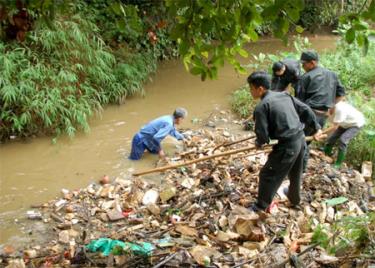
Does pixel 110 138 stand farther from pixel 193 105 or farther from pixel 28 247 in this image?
pixel 28 247

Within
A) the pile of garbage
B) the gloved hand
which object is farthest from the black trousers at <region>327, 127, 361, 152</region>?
the gloved hand

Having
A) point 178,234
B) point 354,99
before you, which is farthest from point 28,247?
point 354,99

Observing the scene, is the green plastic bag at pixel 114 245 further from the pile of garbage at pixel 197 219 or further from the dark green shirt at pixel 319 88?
the dark green shirt at pixel 319 88

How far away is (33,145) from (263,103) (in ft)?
16.4

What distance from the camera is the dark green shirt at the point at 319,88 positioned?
5980mm

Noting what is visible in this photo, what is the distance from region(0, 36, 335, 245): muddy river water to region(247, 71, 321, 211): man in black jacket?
2.82 meters

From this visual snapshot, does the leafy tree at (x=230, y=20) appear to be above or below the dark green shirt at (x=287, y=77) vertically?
above

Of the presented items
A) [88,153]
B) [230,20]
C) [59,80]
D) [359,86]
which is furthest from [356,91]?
Result: [230,20]

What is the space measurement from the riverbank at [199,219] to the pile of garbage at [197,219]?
0.5 inches

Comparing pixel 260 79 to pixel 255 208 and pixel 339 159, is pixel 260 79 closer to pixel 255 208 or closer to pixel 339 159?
pixel 255 208

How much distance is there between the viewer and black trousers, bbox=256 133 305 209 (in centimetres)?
469

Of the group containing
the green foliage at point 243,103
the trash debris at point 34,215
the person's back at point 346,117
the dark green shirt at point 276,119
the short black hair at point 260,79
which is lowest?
the trash debris at point 34,215

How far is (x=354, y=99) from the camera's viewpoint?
27.6 feet

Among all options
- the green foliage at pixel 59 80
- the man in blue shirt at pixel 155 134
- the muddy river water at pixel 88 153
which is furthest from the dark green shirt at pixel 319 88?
the green foliage at pixel 59 80
